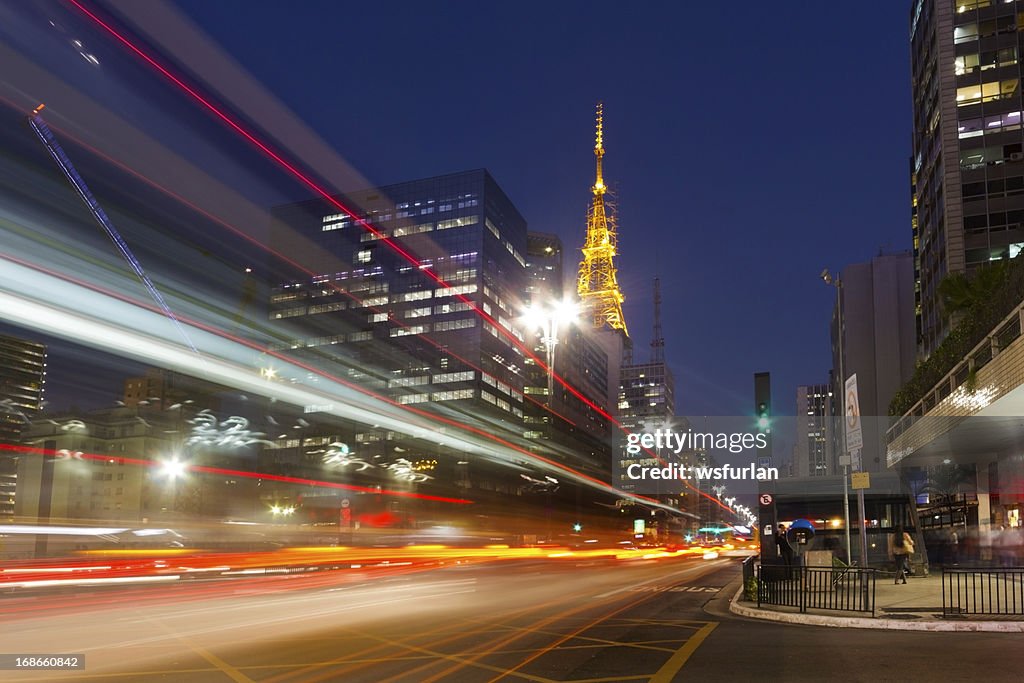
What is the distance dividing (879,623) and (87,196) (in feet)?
83.5

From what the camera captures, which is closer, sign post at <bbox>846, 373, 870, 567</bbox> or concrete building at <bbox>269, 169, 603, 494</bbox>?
sign post at <bbox>846, 373, 870, 567</bbox>

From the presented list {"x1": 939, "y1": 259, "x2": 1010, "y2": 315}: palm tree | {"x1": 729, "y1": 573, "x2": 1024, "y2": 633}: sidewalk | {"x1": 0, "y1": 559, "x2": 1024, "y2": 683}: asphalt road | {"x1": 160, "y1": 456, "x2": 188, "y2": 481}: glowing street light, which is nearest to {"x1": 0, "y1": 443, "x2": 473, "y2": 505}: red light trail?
{"x1": 160, "y1": 456, "x2": 188, "y2": 481}: glowing street light

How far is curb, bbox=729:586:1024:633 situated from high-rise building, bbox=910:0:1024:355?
60.9 m

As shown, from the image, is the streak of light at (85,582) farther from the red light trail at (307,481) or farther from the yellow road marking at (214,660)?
the red light trail at (307,481)

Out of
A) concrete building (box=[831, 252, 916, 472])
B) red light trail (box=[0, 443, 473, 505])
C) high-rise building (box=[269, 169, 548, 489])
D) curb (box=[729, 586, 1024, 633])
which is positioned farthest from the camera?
high-rise building (box=[269, 169, 548, 489])

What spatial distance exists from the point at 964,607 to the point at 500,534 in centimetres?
3358

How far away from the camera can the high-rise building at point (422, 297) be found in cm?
14462

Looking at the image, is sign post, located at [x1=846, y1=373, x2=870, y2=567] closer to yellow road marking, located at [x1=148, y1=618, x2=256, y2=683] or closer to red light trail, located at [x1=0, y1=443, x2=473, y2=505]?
yellow road marking, located at [x1=148, y1=618, x2=256, y2=683]

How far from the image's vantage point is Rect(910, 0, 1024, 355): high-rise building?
231 ft

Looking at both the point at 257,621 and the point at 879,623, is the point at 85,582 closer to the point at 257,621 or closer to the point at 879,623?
the point at 257,621

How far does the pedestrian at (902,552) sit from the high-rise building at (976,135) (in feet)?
166

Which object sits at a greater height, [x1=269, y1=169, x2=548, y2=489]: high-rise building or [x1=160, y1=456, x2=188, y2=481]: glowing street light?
[x1=269, y1=169, x2=548, y2=489]: high-rise building

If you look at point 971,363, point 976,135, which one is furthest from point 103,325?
point 976,135

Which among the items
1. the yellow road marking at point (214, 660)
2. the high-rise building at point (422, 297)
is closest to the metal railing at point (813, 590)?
the yellow road marking at point (214, 660)
